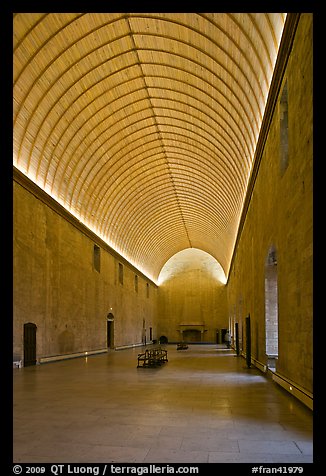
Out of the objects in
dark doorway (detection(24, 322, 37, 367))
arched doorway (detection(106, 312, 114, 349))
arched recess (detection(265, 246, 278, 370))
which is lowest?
arched doorway (detection(106, 312, 114, 349))

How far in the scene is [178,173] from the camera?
31.6 metres

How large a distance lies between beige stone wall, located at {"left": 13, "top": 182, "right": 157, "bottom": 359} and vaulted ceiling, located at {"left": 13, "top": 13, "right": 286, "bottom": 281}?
4.97 ft

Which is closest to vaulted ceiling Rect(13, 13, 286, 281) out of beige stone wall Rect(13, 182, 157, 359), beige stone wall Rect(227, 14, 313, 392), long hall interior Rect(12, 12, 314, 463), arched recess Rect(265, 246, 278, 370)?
long hall interior Rect(12, 12, 314, 463)

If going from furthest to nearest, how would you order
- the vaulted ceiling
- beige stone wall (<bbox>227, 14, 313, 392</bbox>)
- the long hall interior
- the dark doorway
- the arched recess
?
the dark doorway, the vaulted ceiling, the arched recess, beige stone wall (<bbox>227, 14, 313, 392</bbox>), the long hall interior

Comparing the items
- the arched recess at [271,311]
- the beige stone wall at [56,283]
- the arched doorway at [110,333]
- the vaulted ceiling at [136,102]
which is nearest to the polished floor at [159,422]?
the arched recess at [271,311]

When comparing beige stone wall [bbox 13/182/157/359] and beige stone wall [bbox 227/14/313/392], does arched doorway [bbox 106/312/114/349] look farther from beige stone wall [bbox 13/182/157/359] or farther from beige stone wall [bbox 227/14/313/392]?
beige stone wall [bbox 227/14/313/392]

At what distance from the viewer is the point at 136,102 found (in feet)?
74.0

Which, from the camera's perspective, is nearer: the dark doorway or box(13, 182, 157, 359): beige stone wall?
box(13, 182, 157, 359): beige stone wall

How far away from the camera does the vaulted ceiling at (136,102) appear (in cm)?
1541

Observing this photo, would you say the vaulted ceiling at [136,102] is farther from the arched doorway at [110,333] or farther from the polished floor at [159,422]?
the polished floor at [159,422]

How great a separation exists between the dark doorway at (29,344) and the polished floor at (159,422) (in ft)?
17.5

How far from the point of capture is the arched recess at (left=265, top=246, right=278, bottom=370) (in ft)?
49.2

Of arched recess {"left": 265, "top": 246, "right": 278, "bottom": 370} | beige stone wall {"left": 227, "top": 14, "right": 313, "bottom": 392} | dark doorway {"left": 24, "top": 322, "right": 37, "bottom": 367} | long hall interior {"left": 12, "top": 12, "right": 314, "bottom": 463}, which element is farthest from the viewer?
dark doorway {"left": 24, "top": 322, "right": 37, "bottom": 367}
